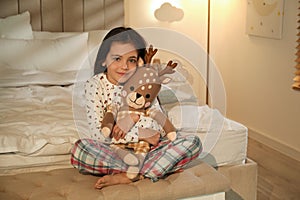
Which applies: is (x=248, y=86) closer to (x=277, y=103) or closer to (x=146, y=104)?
(x=277, y=103)

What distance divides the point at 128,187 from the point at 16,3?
8.24ft

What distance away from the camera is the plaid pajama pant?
Answer: 2.01 m

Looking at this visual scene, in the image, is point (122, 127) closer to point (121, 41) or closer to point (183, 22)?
point (121, 41)

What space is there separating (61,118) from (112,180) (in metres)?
0.70

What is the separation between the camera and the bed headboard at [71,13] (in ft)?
13.2

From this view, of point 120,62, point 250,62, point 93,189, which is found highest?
point 120,62

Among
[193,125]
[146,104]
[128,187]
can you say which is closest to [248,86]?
[193,125]

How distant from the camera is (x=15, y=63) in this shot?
350 centimetres

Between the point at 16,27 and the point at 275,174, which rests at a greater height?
the point at 16,27

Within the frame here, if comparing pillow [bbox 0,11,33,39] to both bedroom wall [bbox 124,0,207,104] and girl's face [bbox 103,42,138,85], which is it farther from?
girl's face [bbox 103,42,138,85]

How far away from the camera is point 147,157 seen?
2070 mm

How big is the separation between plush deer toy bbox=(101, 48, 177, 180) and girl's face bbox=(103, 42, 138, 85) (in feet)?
0.11

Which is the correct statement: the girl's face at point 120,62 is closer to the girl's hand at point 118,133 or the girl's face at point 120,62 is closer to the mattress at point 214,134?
the girl's hand at point 118,133

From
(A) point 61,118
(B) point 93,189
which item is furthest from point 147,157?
(A) point 61,118
